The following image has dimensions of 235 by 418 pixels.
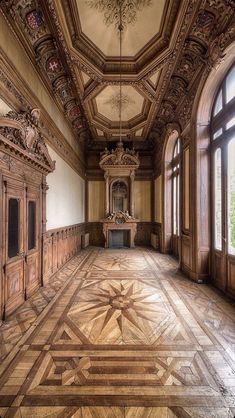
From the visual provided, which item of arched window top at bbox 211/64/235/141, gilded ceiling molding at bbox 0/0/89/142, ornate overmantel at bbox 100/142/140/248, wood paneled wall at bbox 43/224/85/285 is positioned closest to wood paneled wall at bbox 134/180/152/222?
ornate overmantel at bbox 100/142/140/248

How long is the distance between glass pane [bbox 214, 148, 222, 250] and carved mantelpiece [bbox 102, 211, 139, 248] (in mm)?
4830

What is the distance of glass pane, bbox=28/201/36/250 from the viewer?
12.3ft

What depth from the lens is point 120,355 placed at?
7.12 feet

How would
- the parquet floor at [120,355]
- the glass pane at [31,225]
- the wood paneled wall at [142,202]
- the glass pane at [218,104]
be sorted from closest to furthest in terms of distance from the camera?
the parquet floor at [120,355] < the glass pane at [31,225] < the glass pane at [218,104] < the wood paneled wall at [142,202]

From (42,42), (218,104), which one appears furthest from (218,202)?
(42,42)

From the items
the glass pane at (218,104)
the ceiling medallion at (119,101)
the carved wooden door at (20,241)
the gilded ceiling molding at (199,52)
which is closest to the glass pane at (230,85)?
the glass pane at (218,104)

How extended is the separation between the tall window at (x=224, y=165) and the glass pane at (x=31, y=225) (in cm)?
366

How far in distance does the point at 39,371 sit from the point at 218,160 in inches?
173

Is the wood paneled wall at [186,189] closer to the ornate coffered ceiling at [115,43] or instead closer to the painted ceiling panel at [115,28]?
the ornate coffered ceiling at [115,43]

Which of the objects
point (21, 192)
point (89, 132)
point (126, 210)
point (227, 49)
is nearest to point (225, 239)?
→ point (227, 49)

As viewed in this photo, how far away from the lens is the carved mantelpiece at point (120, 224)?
8891 mm

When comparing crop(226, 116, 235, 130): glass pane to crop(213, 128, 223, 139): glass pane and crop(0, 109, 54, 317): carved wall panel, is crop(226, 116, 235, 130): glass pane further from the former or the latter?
crop(0, 109, 54, 317): carved wall panel

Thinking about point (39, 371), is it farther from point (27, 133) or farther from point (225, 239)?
point (225, 239)

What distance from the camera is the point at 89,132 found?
27.3 feet
